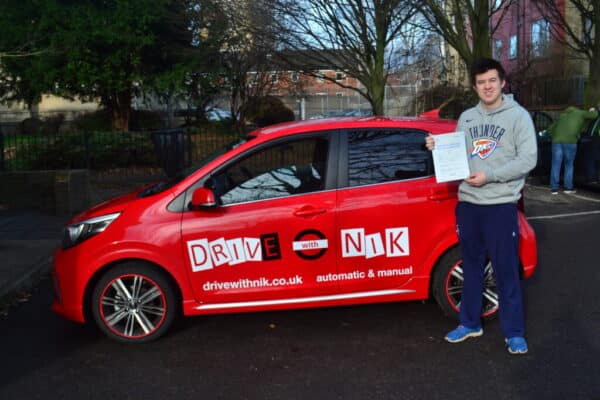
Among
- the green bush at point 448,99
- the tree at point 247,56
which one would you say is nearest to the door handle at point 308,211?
the tree at point 247,56

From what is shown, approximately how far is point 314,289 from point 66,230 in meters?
1.99

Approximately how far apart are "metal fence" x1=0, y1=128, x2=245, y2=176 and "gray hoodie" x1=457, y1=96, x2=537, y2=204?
10.6m

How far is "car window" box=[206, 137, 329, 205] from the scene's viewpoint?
5.13 meters

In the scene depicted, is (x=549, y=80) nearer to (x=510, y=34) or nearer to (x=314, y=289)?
(x=510, y=34)

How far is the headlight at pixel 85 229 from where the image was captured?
5082 mm

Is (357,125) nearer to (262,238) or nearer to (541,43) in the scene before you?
(262,238)

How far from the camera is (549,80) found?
23.7m

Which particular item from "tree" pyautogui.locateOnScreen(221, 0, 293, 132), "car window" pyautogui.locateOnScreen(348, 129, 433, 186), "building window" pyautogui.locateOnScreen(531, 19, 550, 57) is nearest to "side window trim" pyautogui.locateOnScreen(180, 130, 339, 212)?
"car window" pyautogui.locateOnScreen(348, 129, 433, 186)

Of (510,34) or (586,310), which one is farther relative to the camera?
(510,34)

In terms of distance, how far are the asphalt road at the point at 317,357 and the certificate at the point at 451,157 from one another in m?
1.27

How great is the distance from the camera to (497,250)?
450 cm

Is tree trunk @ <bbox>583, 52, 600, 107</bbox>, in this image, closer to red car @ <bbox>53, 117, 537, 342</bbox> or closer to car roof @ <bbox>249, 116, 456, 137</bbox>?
car roof @ <bbox>249, 116, 456, 137</bbox>

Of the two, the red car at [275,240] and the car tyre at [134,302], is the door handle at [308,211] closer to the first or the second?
the red car at [275,240]

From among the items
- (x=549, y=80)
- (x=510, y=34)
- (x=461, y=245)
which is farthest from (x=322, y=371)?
(x=510, y=34)
